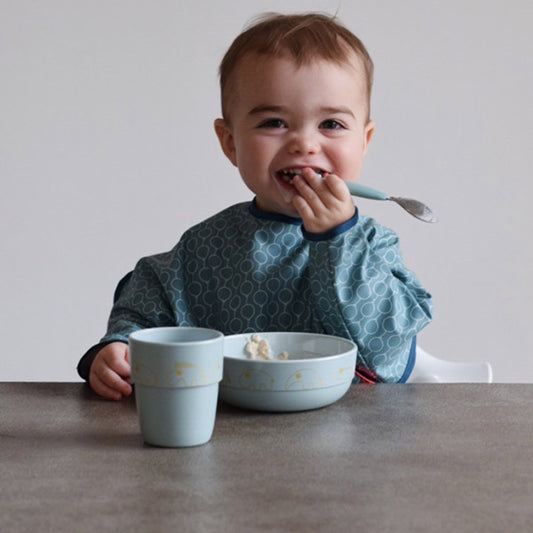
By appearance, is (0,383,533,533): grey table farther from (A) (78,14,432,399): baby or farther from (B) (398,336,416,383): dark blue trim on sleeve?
(B) (398,336,416,383): dark blue trim on sleeve

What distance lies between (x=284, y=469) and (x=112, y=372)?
1.28 feet

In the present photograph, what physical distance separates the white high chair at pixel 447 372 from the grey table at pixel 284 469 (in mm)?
381

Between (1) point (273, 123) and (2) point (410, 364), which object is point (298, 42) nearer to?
(1) point (273, 123)

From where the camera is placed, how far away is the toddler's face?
1334mm

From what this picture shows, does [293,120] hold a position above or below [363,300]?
above

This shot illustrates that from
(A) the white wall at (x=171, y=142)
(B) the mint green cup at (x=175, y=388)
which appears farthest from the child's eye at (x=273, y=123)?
(A) the white wall at (x=171, y=142)

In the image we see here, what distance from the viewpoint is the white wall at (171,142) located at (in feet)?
9.46

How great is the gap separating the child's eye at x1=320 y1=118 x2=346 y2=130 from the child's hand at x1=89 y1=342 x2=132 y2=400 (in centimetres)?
46

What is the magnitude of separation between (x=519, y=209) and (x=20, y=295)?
68.6 inches

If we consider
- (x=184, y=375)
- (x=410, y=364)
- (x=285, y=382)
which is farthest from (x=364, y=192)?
(x=184, y=375)

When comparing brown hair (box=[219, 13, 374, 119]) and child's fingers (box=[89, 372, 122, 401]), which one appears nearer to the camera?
child's fingers (box=[89, 372, 122, 401])

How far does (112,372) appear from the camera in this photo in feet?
3.66

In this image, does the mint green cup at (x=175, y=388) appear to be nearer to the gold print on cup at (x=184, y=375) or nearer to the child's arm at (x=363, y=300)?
the gold print on cup at (x=184, y=375)

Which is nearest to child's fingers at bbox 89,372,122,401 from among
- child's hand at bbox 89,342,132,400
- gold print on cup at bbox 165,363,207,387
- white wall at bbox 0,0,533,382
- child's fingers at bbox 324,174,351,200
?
child's hand at bbox 89,342,132,400
